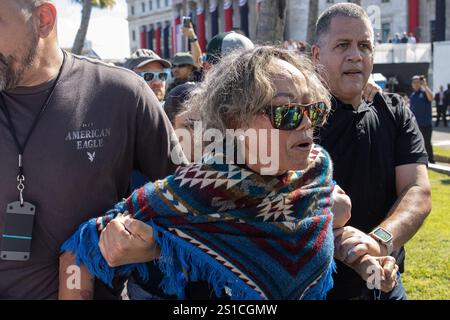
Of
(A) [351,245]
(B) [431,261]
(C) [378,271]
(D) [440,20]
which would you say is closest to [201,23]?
(D) [440,20]

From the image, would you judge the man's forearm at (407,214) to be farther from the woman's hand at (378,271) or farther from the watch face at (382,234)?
the woman's hand at (378,271)

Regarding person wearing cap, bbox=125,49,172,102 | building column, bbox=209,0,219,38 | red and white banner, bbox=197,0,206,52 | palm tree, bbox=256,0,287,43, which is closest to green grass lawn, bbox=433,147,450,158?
palm tree, bbox=256,0,287,43

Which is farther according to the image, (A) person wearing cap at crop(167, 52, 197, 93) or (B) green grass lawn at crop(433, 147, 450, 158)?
(B) green grass lawn at crop(433, 147, 450, 158)

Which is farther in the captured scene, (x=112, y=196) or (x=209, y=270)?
(x=112, y=196)

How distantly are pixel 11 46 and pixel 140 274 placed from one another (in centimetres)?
100

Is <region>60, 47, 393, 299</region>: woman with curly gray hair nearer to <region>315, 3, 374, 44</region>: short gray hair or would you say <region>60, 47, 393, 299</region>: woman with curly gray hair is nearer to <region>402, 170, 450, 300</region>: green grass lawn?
<region>315, 3, 374, 44</region>: short gray hair

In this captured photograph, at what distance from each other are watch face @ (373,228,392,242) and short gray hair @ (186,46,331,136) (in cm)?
68

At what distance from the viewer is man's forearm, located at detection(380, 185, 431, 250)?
8.48ft

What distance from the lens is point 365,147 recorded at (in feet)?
9.24

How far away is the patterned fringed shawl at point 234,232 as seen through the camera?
1939mm

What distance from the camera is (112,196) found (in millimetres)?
2311

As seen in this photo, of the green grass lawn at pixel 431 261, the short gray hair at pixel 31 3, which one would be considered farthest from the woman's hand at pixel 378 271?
the green grass lawn at pixel 431 261
